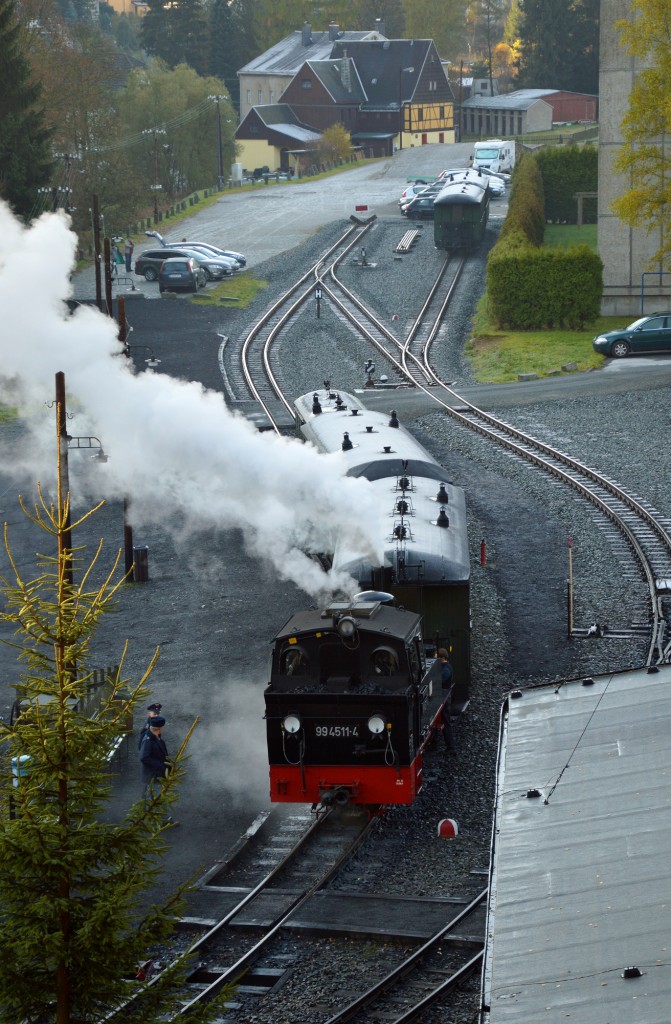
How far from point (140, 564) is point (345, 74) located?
99.4 m

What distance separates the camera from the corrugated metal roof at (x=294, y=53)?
124562 millimetres

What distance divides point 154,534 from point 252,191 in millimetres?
61138

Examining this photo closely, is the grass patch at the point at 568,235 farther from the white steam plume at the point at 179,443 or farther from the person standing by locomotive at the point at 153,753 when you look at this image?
the person standing by locomotive at the point at 153,753

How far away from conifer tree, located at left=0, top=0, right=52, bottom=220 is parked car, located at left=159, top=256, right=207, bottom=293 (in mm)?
6820

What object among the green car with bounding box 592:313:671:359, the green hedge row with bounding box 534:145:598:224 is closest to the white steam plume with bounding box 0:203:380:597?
the green car with bounding box 592:313:671:359

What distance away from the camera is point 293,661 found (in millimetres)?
16078

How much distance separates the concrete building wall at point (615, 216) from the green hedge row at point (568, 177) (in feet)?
71.6

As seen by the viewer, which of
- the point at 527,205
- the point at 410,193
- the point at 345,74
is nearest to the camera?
the point at 527,205

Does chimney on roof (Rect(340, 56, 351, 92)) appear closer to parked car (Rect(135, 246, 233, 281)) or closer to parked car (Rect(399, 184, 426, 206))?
parked car (Rect(399, 184, 426, 206))

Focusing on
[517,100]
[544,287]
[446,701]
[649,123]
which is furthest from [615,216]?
[517,100]

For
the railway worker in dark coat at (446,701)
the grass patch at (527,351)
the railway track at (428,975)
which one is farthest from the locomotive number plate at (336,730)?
the grass patch at (527,351)

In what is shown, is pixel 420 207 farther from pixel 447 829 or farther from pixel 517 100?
pixel 447 829

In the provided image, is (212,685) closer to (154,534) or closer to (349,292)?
(154,534)

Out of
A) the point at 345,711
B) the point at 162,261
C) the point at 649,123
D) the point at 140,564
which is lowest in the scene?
the point at 140,564
